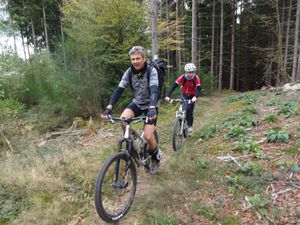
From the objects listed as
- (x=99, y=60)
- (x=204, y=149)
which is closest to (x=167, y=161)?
(x=204, y=149)

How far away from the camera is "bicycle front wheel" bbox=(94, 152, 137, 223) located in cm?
267

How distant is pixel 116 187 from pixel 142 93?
4.99ft

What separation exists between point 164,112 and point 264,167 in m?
7.08

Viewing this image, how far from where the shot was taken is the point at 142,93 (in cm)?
372

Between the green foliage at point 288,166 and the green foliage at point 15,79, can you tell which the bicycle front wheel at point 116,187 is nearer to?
the green foliage at point 288,166

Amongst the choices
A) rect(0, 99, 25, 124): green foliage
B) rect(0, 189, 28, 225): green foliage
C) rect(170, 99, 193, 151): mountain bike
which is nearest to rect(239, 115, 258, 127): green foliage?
rect(170, 99, 193, 151): mountain bike

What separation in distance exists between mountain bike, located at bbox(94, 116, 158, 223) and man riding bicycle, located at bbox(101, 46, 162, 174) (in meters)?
0.18

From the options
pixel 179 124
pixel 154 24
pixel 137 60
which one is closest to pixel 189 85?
pixel 179 124

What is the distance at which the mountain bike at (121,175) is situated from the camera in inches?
108

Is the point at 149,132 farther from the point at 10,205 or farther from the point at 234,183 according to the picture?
the point at 10,205

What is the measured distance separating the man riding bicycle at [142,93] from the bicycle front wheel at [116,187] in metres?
0.64

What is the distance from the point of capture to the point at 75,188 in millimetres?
3807

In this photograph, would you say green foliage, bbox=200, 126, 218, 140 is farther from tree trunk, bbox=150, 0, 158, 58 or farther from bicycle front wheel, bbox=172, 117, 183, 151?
tree trunk, bbox=150, 0, 158, 58

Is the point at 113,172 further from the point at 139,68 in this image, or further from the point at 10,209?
the point at 10,209
